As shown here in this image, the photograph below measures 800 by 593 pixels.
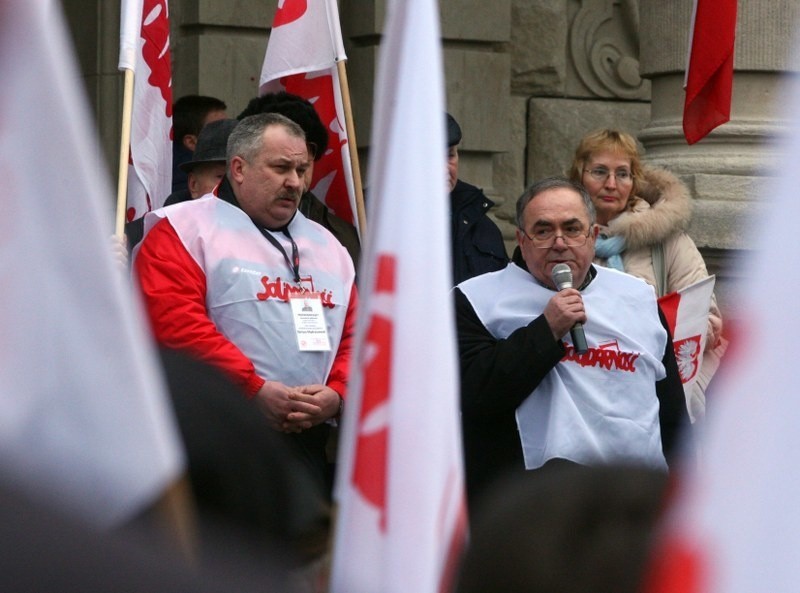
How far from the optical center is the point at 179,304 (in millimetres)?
4680

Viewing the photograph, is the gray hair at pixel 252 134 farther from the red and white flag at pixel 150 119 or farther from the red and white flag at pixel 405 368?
the red and white flag at pixel 405 368

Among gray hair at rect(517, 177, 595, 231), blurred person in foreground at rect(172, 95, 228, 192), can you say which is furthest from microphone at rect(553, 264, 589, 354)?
blurred person in foreground at rect(172, 95, 228, 192)

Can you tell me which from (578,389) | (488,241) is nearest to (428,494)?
(578,389)

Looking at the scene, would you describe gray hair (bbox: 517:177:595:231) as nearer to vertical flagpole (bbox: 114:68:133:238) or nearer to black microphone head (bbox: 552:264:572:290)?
black microphone head (bbox: 552:264:572:290)

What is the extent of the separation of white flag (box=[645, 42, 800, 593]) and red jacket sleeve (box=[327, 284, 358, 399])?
3337 mm

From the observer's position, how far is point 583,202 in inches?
185

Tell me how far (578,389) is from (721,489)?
3.03m

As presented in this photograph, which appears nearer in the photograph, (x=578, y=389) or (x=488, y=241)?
(x=578, y=389)

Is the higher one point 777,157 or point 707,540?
point 777,157

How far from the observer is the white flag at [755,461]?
4.46 feet

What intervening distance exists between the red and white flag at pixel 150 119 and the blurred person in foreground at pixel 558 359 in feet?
4.62

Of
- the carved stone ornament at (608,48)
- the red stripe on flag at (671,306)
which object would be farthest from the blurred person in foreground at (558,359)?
the carved stone ornament at (608,48)

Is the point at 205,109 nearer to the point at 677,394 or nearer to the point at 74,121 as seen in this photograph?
the point at 677,394

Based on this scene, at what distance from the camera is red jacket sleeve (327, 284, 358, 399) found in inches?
189
